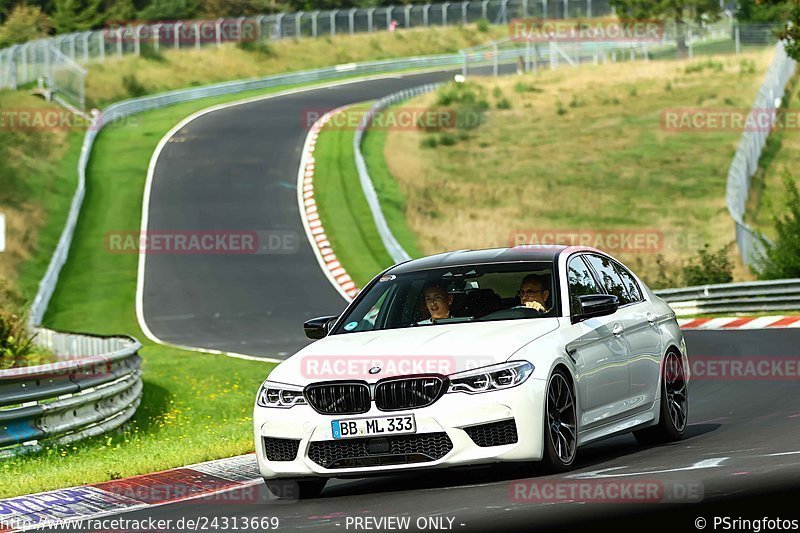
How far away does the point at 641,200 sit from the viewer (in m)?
50.2

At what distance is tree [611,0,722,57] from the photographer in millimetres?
89000

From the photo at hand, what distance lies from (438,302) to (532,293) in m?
0.68

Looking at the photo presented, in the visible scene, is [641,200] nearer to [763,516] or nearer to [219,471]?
[219,471]

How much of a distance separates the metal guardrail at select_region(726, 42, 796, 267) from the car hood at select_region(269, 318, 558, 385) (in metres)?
22.9

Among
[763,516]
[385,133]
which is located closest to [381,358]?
[763,516]

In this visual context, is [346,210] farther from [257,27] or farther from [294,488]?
[257,27]

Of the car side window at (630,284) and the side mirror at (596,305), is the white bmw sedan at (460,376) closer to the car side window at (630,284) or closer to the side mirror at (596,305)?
the side mirror at (596,305)

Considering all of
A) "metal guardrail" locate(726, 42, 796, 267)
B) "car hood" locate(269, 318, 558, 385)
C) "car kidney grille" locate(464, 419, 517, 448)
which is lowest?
"metal guardrail" locate(726, 42, 796, 267)

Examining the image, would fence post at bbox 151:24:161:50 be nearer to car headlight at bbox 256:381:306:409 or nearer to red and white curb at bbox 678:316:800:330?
red and white curb at bbox 678:316:800:330

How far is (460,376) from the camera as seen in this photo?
9.30 m

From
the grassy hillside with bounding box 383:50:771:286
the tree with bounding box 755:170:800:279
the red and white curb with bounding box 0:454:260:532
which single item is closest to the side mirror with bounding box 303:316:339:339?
the red and white curb with bounding box 0:454:260:532

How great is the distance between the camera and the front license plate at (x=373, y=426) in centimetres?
926

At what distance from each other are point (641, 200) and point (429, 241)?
9.94 metres

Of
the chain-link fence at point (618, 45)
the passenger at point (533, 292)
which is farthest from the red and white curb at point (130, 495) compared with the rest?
the chain-link fence at point (618, 45)
